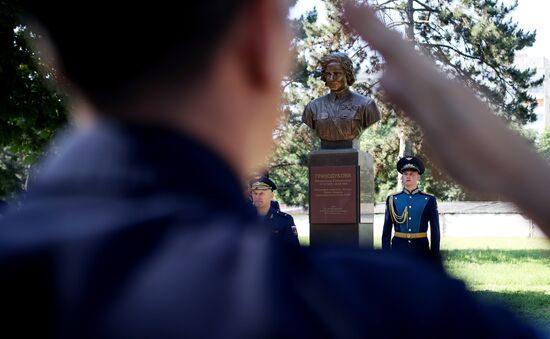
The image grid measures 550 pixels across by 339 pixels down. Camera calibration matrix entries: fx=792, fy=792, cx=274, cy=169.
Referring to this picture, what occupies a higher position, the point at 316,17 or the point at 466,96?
the point at 316,17

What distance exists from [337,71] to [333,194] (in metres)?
1.70

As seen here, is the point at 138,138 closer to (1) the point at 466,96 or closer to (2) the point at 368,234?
(1) the point at 466,96

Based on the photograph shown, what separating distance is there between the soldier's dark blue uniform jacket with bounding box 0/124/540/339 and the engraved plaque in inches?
378

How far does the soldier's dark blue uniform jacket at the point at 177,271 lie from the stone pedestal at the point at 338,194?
9.53 meters

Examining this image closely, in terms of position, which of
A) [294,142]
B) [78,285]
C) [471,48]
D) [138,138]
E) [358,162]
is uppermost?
[471,48]

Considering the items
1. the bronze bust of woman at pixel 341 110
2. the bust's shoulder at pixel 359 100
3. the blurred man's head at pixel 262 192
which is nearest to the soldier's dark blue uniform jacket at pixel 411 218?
the bronze bust of woman at pixel 341 110

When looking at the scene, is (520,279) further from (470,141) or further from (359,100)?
(470,141)

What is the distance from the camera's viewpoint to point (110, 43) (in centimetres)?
79

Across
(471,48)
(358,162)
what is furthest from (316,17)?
(358,162)

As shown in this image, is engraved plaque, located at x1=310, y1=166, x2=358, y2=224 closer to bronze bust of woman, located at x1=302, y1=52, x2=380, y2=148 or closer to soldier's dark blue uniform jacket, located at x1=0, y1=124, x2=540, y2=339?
bronze bust of woman, located at x1=302, y1=52, x2=380, y2=148

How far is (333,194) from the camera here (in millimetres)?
10445

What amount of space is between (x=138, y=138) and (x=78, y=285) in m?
0.15

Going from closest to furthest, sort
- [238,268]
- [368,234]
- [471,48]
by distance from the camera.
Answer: [238,268] → [368,234] → [471,48]

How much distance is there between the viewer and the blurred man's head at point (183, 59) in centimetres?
78
